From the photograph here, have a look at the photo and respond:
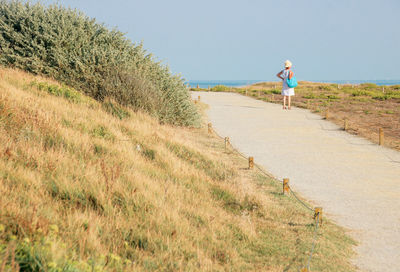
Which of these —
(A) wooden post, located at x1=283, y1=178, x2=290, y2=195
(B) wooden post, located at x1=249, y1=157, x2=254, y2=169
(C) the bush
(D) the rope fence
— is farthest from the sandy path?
(C) the bush

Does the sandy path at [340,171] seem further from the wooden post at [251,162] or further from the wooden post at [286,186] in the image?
the wooden post at [251,162]

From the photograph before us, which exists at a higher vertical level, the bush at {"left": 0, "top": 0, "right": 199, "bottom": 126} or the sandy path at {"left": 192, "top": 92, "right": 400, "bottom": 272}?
the bush at {"left": 0, "top": 0, "right": 199, "bottom": 126}

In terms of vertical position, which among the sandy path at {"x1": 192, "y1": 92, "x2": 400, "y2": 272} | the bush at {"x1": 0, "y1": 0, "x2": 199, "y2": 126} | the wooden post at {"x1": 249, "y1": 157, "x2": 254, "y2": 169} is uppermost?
the bush at {"x1": 0, "y1": 0, "x2": 199, "y2": 126}

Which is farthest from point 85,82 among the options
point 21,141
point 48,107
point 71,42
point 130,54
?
point 21,141

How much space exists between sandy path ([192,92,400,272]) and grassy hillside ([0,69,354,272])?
50cm

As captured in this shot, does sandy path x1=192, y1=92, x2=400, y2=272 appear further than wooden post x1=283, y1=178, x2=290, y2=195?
No

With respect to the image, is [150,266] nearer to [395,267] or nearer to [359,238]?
[395,267]

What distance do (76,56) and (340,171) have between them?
9192 millimetres

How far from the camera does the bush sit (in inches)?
547

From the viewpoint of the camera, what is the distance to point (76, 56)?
14234 mm

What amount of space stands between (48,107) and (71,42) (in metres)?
6.08

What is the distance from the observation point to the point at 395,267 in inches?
215

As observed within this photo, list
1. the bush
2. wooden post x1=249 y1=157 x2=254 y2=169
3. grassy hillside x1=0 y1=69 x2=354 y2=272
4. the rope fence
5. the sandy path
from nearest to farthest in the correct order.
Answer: grassy hillside x1=0 y1=69 x2=354 y2=272, the rope fence, the sandy path, wooden post x1=249 y1=157 x2=254 y2=169, the bush

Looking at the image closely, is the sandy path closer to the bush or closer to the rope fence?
the rope fence
